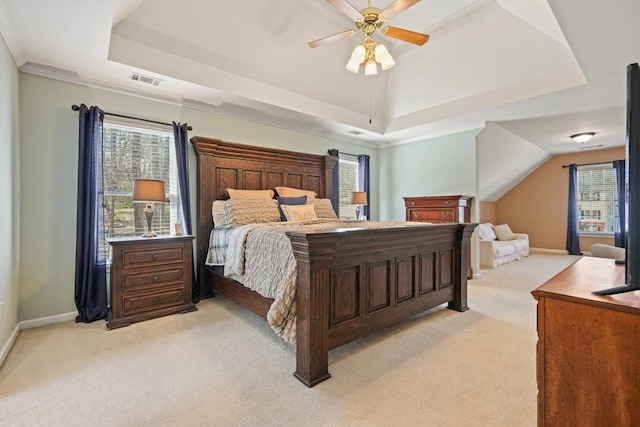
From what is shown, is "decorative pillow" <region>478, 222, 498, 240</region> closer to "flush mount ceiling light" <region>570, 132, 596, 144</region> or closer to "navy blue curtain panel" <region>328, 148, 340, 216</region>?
"flush mount ceiling light" <region>570, 132, 596, 144</region>

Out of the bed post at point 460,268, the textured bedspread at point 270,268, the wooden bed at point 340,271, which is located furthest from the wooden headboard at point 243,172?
the bed post at point 460,268

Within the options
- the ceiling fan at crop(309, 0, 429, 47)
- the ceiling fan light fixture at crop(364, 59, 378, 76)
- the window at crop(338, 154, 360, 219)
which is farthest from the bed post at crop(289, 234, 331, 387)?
the window at crop(338, 154, 360, 219)

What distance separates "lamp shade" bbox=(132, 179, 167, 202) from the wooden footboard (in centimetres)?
188

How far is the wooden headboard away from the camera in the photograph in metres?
3.74

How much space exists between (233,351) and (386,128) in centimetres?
430

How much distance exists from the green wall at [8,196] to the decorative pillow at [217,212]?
177cm

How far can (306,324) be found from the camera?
6.24 feet

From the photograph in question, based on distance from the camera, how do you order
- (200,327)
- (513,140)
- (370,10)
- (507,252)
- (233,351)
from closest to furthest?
(233,351), (370,10), (200,327), (513,140), (507,252)

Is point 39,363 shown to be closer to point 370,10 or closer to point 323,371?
point 323,371

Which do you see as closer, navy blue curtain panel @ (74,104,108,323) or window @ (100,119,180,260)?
navy blue curtain panel @ (74,104,108,323)

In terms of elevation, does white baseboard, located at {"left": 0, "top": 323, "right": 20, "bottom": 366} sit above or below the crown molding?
below

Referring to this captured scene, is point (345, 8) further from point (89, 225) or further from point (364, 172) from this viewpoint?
point (364, 172)

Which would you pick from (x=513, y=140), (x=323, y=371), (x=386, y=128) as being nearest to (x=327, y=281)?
(x=323, y=371)

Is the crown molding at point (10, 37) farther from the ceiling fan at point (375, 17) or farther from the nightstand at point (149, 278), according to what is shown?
the ceiling fan at point (375, 17)
